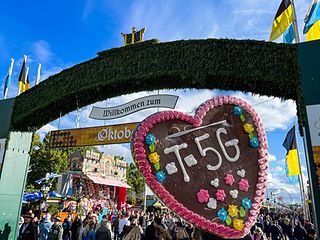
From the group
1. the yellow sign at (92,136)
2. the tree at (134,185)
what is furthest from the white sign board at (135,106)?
the tree at (134,185)

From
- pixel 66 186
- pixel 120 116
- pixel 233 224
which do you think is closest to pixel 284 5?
pixel 120 116

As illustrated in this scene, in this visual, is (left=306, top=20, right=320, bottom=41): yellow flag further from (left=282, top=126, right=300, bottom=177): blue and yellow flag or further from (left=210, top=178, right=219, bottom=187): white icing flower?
(left=210, top=178, right=219, bottom=187): white icing flower

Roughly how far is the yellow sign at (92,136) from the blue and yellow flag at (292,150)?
516 centimetres

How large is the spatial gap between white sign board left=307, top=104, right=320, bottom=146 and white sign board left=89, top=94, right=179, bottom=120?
2.33 meters

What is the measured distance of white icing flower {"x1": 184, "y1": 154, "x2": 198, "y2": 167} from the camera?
9.20 feet

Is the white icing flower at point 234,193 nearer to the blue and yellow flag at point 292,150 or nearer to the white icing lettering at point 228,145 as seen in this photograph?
the white icing lettering at point 228,145

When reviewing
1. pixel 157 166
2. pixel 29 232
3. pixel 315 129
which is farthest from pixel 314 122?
pixel 29 232

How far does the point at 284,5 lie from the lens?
20.9 feet

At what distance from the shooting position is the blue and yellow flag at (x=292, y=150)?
9.27 meters

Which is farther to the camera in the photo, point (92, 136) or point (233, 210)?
point (92, 136)

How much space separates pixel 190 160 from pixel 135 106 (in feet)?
11.6

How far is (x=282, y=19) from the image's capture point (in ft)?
20.8

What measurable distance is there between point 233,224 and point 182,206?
1.65ft

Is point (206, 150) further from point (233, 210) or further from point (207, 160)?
point (233, 210)
